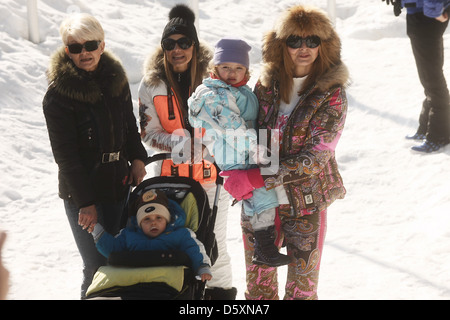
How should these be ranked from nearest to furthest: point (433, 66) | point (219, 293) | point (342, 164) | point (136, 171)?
1. point (136, 171)
2. point (219, 293)
3. point (433, 66)
4. point (342, 164)

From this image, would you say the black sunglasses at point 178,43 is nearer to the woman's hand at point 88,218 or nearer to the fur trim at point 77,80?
the fur trim at point 77,80

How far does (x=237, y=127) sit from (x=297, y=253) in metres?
0.72

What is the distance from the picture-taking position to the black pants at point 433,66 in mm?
6166

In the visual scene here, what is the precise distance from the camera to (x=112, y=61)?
12.3ft

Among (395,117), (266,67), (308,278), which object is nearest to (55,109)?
(266,67)

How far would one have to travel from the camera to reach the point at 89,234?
363 cm

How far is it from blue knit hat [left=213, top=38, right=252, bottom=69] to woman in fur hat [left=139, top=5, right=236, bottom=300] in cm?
55

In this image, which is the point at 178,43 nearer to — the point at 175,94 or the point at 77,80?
the point at 175,94

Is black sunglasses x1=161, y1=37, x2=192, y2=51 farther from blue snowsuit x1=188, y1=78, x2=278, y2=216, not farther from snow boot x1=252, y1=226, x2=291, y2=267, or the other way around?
snow boot x1=252, y1=226, x2=291, y2=267

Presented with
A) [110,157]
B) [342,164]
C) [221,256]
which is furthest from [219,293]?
[342,164]

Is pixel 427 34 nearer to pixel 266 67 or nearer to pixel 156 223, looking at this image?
pixel 266 67

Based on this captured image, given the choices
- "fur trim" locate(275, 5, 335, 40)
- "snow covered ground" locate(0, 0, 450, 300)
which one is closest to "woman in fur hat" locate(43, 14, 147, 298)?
"fur trim" locate(275, 5, 335, 40)

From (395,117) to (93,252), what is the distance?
4.73 metres

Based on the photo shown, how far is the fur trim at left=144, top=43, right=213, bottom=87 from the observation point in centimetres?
397
